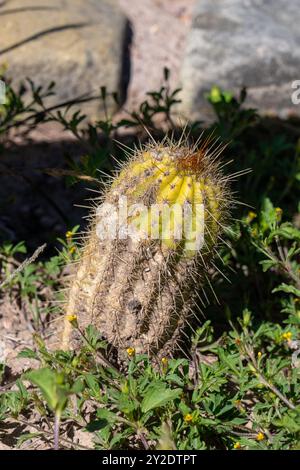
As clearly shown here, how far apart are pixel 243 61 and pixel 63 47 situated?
1336 mm

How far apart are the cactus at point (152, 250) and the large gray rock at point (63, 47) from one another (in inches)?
101

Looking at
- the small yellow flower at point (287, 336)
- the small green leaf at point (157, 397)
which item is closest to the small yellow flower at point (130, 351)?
the small green leaf at point (157, 397)

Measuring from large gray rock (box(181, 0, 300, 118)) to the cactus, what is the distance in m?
2.63

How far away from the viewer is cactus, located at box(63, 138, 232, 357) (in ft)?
9.43

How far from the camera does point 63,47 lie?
562 cm

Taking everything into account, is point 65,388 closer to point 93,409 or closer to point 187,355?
point 93,409

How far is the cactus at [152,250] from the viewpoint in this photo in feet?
9.43

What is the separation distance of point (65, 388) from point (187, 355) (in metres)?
1.11

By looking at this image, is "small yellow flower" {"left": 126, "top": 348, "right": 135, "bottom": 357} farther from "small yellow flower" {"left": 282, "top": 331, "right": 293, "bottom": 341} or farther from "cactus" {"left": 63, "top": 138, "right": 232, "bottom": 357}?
"small yellow flower" {"left": 282, "top": 331, "right": 293, "bottom": 341}

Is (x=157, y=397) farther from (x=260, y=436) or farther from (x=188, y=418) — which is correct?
(x=260, y=436)

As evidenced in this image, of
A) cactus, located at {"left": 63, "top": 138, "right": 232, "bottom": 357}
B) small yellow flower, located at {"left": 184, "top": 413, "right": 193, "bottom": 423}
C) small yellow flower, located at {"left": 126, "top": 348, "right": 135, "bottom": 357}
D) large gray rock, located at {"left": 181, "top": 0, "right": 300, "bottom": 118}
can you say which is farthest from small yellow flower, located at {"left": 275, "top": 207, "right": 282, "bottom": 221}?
large gray rock, located at {"left": 181, "top": 0, "right": 300, "bottom": 118}

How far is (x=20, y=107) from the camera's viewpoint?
4.16 m

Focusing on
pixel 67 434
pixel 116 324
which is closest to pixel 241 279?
pixel 116 324

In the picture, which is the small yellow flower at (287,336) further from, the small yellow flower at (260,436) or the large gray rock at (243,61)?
the large gray rock at (243,61)
